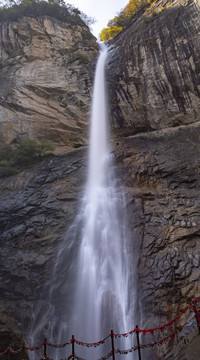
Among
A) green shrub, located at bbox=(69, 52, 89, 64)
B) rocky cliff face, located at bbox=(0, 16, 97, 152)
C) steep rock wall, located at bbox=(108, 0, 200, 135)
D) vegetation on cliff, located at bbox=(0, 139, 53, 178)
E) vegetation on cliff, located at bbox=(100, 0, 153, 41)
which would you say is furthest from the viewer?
vegetation on cliff, located at bbox=(100, 0, 153, 41)

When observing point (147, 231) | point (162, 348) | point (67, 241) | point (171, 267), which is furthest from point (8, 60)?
point (162, 348)

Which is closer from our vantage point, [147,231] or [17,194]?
[147,231]

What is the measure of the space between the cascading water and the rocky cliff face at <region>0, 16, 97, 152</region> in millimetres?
5743

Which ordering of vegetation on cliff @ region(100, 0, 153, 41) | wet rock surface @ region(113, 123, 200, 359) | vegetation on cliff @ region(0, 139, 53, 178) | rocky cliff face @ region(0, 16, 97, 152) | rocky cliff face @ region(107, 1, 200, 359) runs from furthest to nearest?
vegetation on cliff @ region(100, 0, 153, 41) → rocky cliff face @ region(0, 16, 97, 152) → vegetation on cliff @ region(0, 139, 53, 178) → rocky cliff face @ region(107, 1, 200, 359) → wet rock surface @ region(113, 123, 200, 359)

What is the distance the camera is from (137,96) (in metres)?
17.3

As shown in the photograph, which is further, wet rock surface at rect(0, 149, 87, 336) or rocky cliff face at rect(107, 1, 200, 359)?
wet rock surface at rect(0, 149, 87, 336)

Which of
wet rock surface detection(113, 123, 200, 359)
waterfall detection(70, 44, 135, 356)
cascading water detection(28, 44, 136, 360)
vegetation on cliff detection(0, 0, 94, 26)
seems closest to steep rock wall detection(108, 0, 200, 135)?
wet rock surface detection(113, 123, 200, 359)

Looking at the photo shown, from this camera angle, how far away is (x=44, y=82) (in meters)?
18.7

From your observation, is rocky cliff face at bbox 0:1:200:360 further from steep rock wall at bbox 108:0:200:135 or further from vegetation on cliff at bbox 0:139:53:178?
vegetation on cliff at bbox 0:139:53:178

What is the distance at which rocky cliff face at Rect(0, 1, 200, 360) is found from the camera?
9.39 metres

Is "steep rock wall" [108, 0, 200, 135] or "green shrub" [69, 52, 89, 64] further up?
"green shrub" [69, 52, 89, 64]

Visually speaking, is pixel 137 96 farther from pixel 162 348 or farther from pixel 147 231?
pixel 162 348

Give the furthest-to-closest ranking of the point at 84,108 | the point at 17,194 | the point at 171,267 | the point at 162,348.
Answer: the point at 84,108 < the point at 17,194 < the point at 171,267 < the point at 162,348

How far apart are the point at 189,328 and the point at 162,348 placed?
1263 mm
